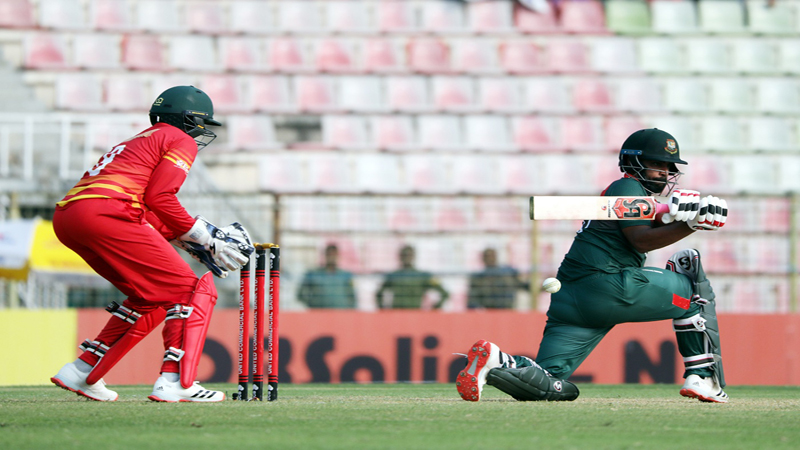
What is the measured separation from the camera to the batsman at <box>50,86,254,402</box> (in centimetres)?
527

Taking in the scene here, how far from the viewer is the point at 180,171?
5.31 m

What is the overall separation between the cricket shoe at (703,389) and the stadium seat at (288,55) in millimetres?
11655

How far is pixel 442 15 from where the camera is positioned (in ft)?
56.9

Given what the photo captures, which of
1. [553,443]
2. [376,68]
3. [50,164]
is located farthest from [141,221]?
[376,68]

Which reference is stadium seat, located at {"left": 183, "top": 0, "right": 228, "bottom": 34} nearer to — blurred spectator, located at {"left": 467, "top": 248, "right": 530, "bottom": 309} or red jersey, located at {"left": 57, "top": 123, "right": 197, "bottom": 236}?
blurred spectator, located at {"left": 467, "top": 248, "right": 530, "bottom": 309}

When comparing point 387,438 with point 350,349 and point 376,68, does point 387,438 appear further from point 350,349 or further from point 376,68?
point 376,68

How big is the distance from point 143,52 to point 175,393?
12.2 metres

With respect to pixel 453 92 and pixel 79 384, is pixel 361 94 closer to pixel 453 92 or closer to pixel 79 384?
pixel 453 92

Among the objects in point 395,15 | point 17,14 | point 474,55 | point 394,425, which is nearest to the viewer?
point 394,425

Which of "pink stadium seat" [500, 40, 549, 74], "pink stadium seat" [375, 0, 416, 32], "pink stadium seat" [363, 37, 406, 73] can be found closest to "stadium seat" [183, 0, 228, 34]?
"pink stadium seat" [363, 37, 406, 73]

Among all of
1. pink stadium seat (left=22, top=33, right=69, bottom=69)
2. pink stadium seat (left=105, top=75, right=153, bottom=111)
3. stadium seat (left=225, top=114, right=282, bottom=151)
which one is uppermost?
pink stadium seat (left=22, top=33, right=69, bottom=69)

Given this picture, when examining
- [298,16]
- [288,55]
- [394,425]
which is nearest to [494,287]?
[394,425]

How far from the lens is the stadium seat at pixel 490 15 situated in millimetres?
17266

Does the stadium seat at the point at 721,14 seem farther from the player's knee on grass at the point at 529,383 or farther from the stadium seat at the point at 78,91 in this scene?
the player's knee on grass at the point at 529,383
